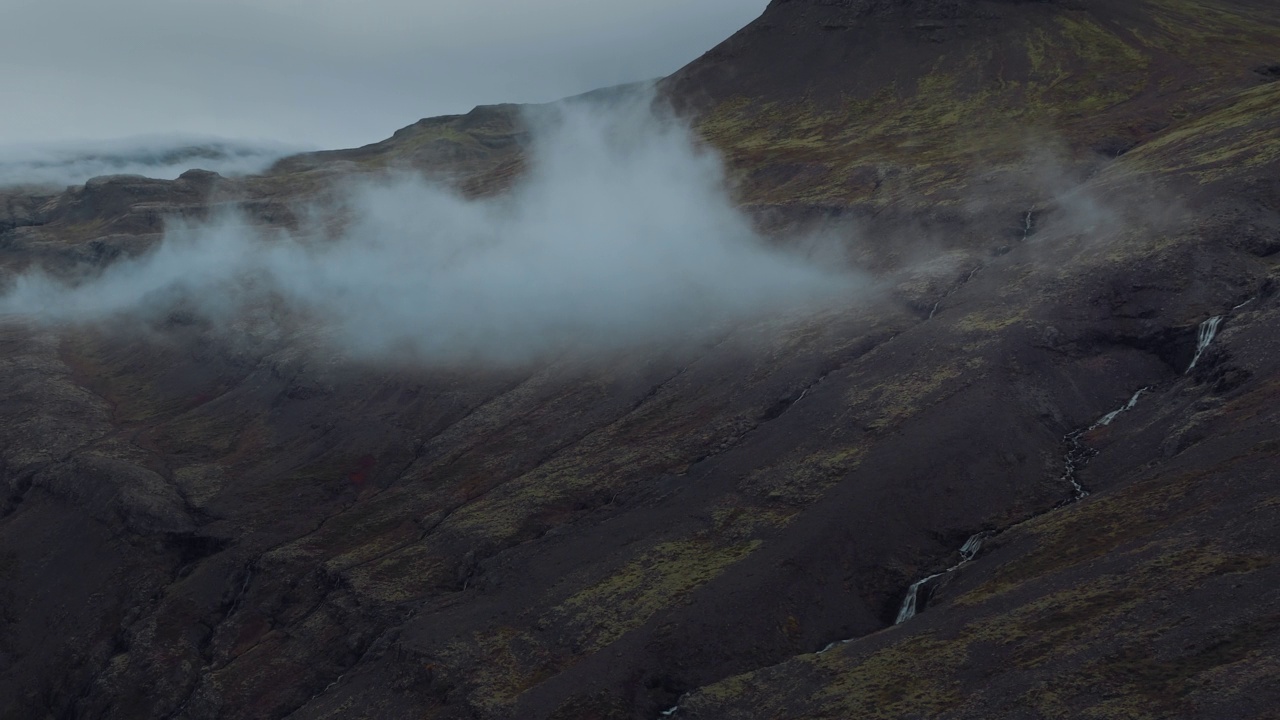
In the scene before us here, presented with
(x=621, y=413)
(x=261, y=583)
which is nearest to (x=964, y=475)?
(x=621, y=413)

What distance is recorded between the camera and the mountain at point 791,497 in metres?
50.8

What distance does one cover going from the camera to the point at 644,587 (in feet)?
214

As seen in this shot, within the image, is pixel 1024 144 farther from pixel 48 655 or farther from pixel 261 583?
pixel 48 655

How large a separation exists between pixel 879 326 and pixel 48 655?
70.8m

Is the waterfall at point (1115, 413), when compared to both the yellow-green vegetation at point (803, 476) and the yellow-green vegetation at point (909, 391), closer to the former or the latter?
the yellow-green vegetation at point (909, 391)

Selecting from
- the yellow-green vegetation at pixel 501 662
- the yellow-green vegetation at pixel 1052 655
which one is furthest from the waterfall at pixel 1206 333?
the yellow-green vegetation at pixel 501 662

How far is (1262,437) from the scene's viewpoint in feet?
183

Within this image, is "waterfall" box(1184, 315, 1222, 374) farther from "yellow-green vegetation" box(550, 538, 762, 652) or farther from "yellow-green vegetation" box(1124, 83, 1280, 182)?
"yellow-green vegetation" box(550, 538, 762, 652)

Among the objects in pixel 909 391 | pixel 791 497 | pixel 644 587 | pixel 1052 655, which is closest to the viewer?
pixel 1052 655

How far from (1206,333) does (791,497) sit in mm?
31194

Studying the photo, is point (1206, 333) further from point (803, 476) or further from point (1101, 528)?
point (803, 476)

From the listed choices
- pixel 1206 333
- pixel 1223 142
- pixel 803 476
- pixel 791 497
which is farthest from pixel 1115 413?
pixel 1223 142

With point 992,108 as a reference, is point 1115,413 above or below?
below

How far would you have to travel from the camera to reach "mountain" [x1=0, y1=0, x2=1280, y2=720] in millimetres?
50812
